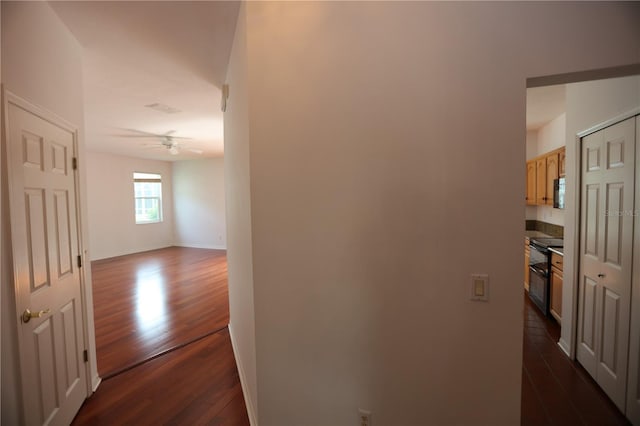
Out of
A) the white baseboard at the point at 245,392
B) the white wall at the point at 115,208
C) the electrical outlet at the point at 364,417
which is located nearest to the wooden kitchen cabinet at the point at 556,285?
the electrical outlet at the point at 364,417

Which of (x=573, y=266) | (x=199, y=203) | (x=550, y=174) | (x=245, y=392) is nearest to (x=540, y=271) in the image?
(x=573, y=266)

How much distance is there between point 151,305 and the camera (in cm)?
415

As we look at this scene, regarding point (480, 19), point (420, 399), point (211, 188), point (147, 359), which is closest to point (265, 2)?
point (480, 19)

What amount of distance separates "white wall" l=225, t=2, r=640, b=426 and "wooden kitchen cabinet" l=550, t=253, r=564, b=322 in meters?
2.71

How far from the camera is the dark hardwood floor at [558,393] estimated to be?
6.57 ft

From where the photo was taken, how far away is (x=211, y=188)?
854 cm

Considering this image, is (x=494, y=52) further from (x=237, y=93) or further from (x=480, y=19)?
(x=237, y=93)

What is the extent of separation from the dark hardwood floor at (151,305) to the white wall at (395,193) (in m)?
2.13

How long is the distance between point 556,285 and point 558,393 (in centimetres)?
153

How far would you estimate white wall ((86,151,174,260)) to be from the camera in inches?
273

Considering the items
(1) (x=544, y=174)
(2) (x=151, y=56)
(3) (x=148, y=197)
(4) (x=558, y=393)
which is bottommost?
(4) (x=558, y=393)

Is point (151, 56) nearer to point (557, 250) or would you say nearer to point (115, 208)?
point (557, 250)

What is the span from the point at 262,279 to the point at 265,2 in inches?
61.7

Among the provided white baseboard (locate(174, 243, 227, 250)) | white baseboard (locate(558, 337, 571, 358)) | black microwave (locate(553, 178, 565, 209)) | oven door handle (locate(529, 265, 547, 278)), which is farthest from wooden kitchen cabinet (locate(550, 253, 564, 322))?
white baseboard (locate(174, 243, 227, 250))
